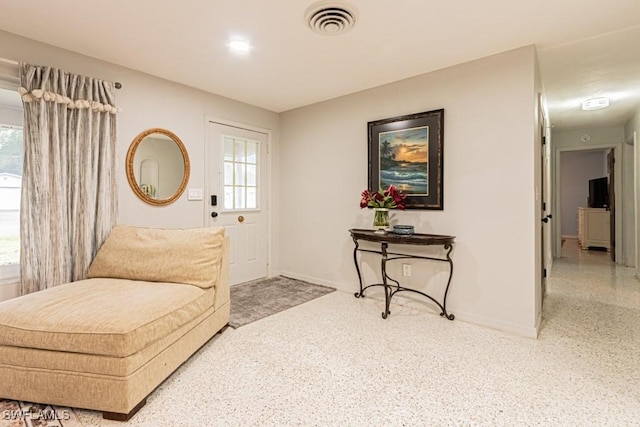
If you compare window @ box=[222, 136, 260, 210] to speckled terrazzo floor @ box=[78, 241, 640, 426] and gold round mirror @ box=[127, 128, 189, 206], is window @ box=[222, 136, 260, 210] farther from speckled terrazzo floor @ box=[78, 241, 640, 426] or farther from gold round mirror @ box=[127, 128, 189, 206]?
speckled terrazzo floor @ box=[78, 241, 640, 426]

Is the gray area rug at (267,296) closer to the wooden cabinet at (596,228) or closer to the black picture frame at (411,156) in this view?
the black picture frame at (411,156)

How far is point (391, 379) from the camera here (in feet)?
6.12

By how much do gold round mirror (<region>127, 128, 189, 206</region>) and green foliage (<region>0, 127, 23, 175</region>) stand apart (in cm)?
73

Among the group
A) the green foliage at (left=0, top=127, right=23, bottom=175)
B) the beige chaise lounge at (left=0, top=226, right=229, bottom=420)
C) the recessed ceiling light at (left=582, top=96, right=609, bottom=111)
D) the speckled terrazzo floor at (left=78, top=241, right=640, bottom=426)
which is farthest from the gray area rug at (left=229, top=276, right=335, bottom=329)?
the recessed ceiling light at (left=582, top=96, right=609, bottom=111)

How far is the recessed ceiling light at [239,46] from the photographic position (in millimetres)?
2426

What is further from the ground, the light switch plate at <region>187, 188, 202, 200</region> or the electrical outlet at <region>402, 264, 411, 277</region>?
the light switch plate at <region>187, 188, 202, 200</region>

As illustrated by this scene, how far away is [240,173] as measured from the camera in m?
3.96

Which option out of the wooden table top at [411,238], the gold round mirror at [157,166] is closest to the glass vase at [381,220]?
the wooden table top at [411,238]

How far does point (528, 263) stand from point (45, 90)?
392 centimetres

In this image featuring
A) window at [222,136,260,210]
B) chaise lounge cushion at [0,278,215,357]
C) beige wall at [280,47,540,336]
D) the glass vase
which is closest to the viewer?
chaise lounge cushion at [0,278,215,357]

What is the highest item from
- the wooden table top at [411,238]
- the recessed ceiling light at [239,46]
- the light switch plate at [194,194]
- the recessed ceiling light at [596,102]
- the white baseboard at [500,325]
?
the recessed ceiling light at [239,46]

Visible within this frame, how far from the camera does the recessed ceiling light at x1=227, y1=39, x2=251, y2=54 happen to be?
7.96 feet

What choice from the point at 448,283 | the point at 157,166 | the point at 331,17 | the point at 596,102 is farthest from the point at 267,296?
the point at 596,102

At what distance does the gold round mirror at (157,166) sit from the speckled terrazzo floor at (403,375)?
1.58 metres
